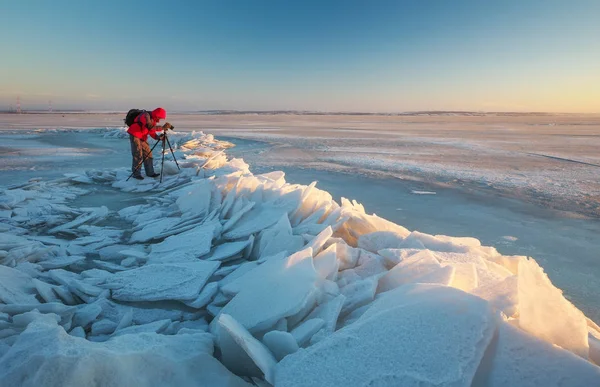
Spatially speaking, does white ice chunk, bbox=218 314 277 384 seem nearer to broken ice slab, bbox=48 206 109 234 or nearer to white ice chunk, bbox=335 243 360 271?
white ice chunk, bbox=335 243 360 271

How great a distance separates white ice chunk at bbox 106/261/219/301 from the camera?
2.47 m

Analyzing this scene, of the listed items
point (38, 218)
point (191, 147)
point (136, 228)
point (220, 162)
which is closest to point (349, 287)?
point (136, 228)

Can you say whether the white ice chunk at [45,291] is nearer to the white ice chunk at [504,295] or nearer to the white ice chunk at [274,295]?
the white ice chunk at [274,295]

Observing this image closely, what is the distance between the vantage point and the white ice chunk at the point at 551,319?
1504 millimetres

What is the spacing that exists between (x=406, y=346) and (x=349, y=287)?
80cm

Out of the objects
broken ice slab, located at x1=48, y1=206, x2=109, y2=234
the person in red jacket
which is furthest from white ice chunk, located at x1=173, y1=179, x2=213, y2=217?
the person in red jacket

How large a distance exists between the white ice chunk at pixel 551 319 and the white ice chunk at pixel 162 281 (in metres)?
1.93

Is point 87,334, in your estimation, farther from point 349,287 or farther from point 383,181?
point 383,181

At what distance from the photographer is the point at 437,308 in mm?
1533

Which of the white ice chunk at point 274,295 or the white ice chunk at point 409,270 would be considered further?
the white ice chunk at point 409,270

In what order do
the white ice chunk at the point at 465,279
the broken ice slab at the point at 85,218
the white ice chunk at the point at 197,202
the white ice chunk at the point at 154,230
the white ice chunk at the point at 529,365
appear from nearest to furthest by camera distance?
the white ice chunk at the point at 529,365, the white ice chunk at the point at 465,279, the white ice chunk at the point at 154,230, the broken ice slab at the point at 85,218, the white ice chunk at the point at 197,202

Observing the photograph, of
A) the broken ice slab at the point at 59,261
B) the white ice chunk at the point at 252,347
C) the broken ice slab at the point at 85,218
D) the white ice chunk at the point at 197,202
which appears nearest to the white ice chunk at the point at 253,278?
the white ice chunk at the point at 252,347

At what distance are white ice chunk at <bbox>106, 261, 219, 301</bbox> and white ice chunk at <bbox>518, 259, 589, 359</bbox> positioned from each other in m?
1.93

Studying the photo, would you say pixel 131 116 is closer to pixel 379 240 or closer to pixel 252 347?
pixel 379 240
